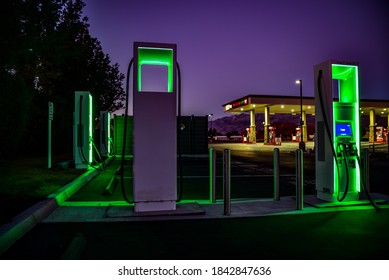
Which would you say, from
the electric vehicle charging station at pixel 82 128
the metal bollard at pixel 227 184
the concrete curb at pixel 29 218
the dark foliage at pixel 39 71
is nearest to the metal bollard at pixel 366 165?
the metal bollard at pixel 227 184

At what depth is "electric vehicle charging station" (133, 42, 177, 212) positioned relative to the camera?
6.09 meters

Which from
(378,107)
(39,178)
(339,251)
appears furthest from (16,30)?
(378,107)

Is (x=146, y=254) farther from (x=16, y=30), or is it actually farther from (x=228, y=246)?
(x=16, y=30)

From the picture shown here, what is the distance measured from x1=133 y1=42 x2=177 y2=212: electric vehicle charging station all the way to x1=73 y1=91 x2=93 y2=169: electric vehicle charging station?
7693 millimetres

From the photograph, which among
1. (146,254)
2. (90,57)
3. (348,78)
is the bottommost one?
(146,254)

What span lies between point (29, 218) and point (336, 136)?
6259 millimetres

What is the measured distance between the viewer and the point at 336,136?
7203 millimetres

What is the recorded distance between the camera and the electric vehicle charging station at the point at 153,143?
20.0 ft

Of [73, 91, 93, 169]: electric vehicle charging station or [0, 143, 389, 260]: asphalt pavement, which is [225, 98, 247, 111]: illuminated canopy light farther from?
[0, 143, 389, 260]: asphalt pavement

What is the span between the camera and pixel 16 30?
16.1 meters

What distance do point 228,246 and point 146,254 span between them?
42.7 inches

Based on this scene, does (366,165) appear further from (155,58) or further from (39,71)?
(39,71)

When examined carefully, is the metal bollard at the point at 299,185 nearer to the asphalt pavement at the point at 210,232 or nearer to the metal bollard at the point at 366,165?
the asphalt pavement at the point at 210,232

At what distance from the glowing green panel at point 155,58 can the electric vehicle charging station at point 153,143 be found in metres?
0.02
